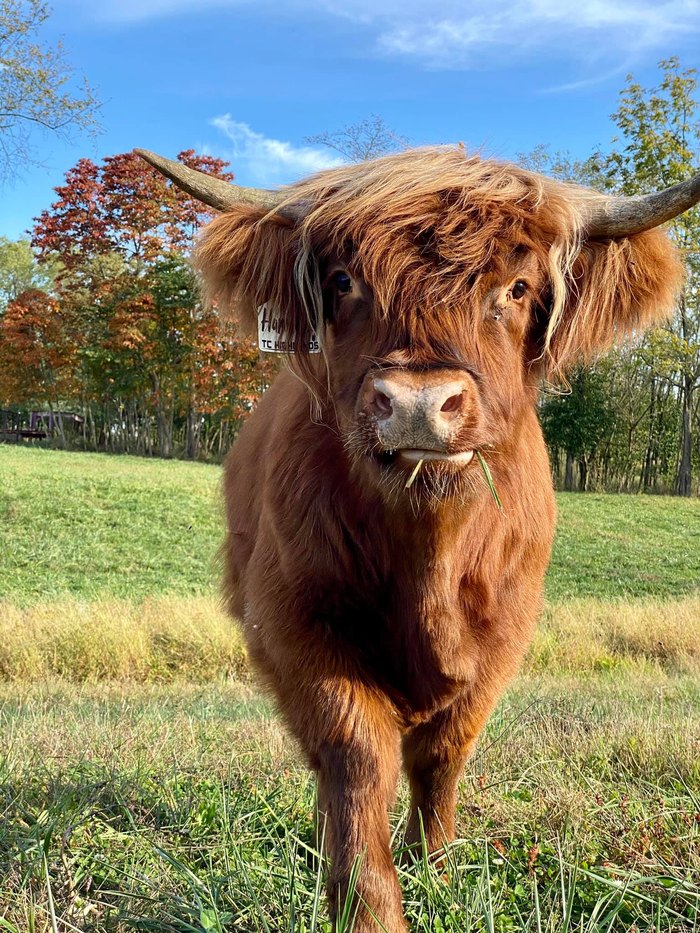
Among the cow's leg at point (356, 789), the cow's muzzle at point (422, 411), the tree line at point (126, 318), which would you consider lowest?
the cow's leg at point (356, 789)

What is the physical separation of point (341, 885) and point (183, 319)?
31468mm

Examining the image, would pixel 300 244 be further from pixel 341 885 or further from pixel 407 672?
pixel 341 885

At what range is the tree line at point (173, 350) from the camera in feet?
87.0

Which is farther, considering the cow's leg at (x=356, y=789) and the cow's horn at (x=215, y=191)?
the cow's horn at (x=215, y=191)

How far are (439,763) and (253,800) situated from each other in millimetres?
715

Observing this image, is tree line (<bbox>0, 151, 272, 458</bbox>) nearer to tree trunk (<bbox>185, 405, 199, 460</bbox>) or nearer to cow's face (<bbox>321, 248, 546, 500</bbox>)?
tree trunk (<bbox>185, 405, 199, 460</bbox>)

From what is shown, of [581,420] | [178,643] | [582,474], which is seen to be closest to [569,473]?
[582,474]

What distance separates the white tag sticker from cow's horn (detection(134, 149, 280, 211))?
342 mm

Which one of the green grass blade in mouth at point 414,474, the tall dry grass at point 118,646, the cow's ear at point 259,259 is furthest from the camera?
the tall dry grass at point 118,646

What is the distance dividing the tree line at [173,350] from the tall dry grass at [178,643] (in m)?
18.6

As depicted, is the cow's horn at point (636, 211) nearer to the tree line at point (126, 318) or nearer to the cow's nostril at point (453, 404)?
the cow's nostril at point (453, 404)

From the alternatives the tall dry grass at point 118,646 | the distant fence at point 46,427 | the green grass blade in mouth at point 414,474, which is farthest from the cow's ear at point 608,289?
the distant fence at point 46,427

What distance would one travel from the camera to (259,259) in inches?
96.8

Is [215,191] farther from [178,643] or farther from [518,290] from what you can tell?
Answer: [178,643]
